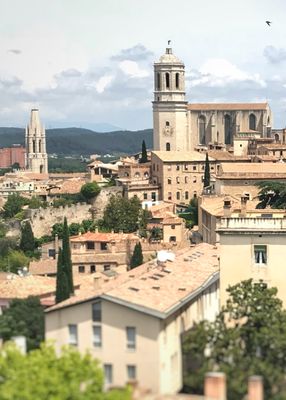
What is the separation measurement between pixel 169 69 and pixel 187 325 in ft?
Result: 275

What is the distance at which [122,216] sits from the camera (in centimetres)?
7912

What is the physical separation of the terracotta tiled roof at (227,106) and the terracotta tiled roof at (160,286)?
271 ft

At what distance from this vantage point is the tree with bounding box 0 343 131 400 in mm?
22969

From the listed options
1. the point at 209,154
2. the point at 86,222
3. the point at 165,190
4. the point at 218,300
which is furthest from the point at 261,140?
the point at 218,300

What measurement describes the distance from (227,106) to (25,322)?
3785 inches

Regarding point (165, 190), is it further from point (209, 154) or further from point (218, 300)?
point (218, 300)

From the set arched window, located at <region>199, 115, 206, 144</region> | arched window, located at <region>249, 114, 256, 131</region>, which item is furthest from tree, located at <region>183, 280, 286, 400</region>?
arched window, located at <region>249, 114, 256, 131</region>

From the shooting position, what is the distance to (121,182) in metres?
92.2

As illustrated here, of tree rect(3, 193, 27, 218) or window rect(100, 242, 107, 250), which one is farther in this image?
tree rect(3, 193, 27, 218)

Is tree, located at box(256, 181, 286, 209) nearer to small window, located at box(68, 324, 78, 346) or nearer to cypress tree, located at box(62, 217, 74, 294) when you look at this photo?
cypress tree, located at box(62, 217, 74, 294)

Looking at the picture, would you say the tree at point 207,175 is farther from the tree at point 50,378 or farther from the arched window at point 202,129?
the tree at point 50,378

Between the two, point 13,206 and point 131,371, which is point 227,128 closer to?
point 13,206

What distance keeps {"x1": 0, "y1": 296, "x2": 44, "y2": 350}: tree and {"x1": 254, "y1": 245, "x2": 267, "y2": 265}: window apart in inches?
330

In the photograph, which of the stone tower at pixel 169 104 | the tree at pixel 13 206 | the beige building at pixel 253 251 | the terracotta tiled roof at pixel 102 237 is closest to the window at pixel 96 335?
the beige building at pixel 253 251
